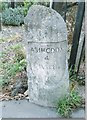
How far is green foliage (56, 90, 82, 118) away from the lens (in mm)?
1821

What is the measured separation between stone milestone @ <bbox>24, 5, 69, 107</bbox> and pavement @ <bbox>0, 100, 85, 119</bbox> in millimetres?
42

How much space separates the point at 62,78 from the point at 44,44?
0.75ft

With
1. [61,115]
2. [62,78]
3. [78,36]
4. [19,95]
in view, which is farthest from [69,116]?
[78,36]

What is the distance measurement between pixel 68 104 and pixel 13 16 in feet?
2.12

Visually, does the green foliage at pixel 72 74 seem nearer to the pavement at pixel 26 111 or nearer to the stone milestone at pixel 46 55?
the stone milestone at pixel 46 55

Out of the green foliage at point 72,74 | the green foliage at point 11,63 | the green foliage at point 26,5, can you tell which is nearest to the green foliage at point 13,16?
the green foliage at point 26,5

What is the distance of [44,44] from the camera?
1828 millimetres

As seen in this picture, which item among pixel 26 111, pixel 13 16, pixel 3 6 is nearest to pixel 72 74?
pixel 26 111

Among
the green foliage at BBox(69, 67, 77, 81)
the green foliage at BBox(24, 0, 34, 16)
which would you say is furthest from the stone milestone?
the green foliage at BBox(69, 67, 77, 81)

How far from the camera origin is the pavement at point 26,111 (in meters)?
1.85

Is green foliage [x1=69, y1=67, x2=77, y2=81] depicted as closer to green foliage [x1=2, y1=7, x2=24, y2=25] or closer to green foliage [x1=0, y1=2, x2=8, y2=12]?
green foliage [x1=2, y1=7, x2=24, y2=25]

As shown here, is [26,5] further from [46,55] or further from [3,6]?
[46,55]

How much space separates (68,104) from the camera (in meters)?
1.86

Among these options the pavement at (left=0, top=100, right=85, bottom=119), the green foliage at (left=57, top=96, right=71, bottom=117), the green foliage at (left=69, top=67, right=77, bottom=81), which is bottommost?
the pavement at (left=0, top=100, right=85, bottom=119)
